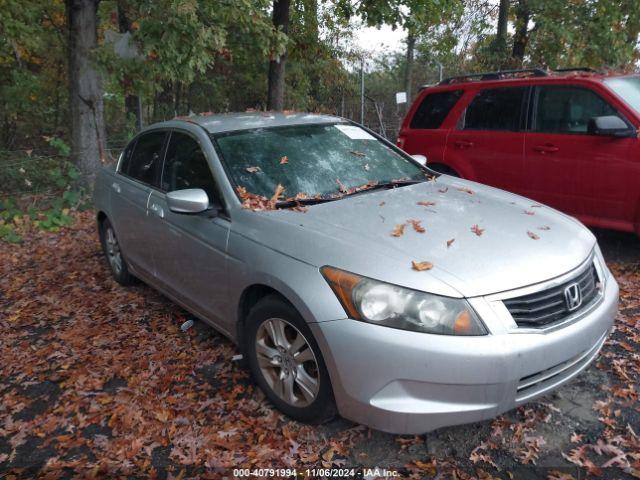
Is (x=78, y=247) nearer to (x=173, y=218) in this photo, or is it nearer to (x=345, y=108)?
(x=173, y=218)

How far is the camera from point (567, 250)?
2.95 m

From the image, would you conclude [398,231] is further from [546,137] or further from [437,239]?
[546,137]

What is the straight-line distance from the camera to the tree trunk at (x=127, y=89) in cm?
944

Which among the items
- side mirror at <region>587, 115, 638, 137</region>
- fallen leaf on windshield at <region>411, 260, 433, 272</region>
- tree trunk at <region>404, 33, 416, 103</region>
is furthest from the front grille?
tree trunk at <region>404, 33, 416, 103</region>

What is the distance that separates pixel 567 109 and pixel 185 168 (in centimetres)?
383

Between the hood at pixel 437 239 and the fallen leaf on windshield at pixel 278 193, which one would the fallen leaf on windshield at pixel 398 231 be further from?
the fallen leaf on windshield at pixel 278 193

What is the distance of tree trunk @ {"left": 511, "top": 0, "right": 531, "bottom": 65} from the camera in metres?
12.1

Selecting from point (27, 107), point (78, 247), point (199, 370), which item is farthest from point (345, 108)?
point (199, 370)

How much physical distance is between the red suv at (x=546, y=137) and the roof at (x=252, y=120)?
7.53ft

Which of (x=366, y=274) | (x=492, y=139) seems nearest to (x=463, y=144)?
(x=492, y=139)

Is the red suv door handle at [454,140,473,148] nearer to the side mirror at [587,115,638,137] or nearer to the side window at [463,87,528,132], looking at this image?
the side window at [463,87,528,132]

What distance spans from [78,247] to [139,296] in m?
2.35

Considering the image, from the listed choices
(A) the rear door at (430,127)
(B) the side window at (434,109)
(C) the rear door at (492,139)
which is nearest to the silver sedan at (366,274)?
(C) the rear door at (492,139)

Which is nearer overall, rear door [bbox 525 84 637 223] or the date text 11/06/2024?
the date text 11/06/2024
